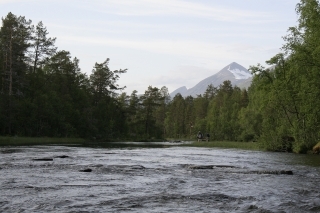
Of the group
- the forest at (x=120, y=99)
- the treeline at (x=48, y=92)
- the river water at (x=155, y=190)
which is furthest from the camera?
the treeline at (x=48, y=92)

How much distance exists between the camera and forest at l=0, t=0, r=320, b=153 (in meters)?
41.4

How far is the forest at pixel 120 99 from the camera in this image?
136 ft

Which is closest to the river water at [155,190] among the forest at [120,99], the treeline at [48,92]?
the forest at [120,99]

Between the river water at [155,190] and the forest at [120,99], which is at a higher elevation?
the forest at [120,99]

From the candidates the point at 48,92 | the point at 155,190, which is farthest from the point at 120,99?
the point at 155,190

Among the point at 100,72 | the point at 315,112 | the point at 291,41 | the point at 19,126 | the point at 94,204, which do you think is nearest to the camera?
the point at 94,204

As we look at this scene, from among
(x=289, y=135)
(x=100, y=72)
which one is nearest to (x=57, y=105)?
(x=100, y=72)

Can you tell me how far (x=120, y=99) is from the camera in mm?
122062

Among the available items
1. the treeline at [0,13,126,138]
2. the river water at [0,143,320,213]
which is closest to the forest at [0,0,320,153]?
the treeline at [0,13,126,138]

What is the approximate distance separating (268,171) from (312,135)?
24.3 metres

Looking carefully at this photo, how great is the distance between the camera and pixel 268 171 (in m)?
20.6

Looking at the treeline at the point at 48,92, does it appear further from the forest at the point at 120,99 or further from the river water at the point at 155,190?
the river water at the point at 155,190

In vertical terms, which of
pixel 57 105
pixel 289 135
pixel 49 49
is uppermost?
pixel 49 49

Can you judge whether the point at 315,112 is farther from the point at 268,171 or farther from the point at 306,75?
the point at 268,171
